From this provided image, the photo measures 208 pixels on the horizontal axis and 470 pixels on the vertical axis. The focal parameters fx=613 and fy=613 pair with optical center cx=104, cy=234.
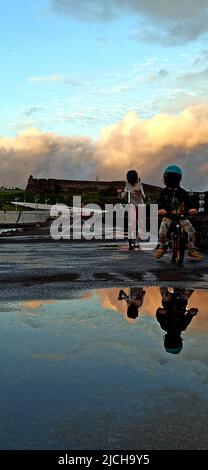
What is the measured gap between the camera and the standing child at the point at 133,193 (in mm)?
16828

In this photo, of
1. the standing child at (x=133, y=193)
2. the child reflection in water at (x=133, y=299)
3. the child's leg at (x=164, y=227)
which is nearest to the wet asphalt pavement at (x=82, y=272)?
the child's leg at (x=164, y=227)

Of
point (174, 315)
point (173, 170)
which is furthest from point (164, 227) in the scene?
point (174, 315)

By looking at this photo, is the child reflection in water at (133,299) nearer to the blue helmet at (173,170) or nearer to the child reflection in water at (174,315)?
the child reflection in water at (174,315)

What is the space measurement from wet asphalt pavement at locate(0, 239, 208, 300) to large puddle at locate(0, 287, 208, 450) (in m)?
1.65

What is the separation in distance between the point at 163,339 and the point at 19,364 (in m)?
1.45

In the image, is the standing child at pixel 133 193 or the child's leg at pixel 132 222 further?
the child's leg at pixel 132 222

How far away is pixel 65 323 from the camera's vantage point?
625 cm

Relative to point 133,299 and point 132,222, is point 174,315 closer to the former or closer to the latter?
point 133,299

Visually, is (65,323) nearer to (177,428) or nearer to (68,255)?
(177,428)

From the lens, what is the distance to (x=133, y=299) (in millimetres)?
7855

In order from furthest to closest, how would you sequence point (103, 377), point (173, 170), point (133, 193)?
point (133, 193), point (173, 170), point (103, 377)

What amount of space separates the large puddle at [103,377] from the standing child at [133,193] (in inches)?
386

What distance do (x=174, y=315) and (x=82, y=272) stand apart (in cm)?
444

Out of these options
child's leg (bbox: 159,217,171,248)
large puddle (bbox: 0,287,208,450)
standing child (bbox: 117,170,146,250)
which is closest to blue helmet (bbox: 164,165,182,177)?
child's leg (bbox: 159,217,171,248)
